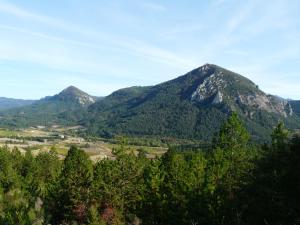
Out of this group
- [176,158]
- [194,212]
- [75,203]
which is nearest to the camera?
[194,212]

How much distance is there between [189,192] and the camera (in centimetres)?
5178

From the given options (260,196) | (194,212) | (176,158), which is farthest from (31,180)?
(260,196)

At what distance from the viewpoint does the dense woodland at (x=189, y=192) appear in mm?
34375

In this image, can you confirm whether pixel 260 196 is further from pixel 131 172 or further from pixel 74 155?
pixel 74 155

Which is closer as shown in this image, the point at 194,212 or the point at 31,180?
the point at 194,212

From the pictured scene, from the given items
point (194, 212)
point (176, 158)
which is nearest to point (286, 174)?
point (194, 212)

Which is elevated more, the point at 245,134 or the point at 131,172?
the point at 245,134

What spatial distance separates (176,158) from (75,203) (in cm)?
2269

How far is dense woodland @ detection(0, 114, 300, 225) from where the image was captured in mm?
34375

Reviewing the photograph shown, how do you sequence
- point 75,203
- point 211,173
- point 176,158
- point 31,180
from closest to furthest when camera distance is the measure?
point 75,203 → point 211,173 → point 176,158 → point 31,180

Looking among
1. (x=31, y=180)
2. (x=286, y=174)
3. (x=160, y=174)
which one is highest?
(x=286, y=174)

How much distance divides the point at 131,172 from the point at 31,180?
4687 centimetres

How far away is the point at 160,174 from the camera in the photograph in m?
62.8

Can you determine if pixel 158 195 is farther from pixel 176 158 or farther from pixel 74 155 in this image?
pixel 74 155
